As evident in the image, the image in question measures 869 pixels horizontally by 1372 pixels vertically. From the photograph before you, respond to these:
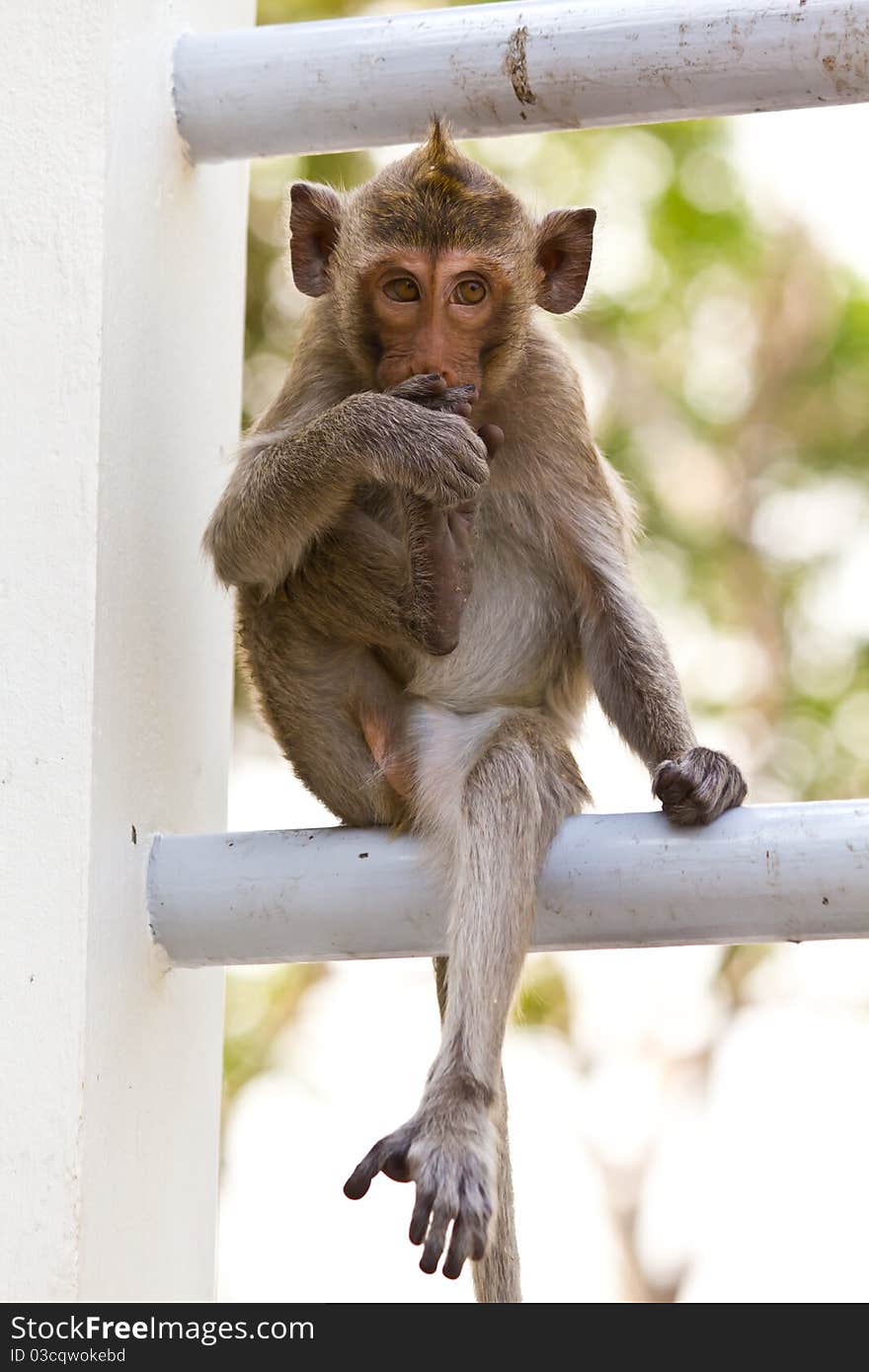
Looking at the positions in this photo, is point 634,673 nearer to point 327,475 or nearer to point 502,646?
point 502,646

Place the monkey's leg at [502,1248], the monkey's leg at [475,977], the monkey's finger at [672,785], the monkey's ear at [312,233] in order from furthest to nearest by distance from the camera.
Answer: the monkey's ear at [312,233]
the monkey's leg at [502,1248]
the monkey's finger at [672,785]
the monkey's leg at [475,977]

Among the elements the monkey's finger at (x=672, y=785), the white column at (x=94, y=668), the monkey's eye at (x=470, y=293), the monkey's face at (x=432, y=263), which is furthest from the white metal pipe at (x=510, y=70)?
the monkey's finger at (x=672, y=785)

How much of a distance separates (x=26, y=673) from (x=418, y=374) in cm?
101

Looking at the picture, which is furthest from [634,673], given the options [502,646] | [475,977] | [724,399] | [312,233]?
[724,399]

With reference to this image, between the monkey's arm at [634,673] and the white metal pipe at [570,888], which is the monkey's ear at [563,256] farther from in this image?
the white metal pipe at [570,888]

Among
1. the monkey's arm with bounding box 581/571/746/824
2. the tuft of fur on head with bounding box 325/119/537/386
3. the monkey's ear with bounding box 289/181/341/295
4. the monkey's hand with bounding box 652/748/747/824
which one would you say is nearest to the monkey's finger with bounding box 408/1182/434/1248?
the monkey's hand with bounding box 652/748/747/824

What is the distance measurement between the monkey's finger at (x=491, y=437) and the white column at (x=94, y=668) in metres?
0.62

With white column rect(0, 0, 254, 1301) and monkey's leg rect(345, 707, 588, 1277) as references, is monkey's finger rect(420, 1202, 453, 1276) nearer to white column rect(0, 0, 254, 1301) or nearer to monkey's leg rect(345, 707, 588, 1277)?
monkey's leg rect(345, 707, 588, 1277)

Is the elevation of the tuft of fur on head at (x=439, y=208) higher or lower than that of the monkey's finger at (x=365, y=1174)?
higher

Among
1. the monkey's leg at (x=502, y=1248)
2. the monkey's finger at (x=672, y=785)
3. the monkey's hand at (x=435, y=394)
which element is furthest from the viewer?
the monkey's hand at (x=435, y=394)

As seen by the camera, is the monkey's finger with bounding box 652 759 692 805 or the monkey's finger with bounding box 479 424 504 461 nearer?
the monkey's finger with bounding box 652 759 692 805

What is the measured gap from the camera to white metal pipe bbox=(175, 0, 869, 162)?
2.78 meters

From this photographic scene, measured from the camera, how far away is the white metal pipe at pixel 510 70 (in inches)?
109

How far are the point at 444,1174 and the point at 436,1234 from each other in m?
0.09
